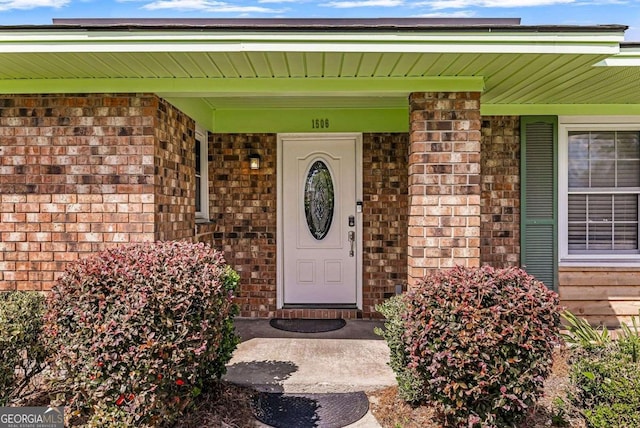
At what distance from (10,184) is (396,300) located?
3743 millimetres

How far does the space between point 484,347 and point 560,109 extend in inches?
143

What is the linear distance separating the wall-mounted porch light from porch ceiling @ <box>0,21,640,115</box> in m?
1.53

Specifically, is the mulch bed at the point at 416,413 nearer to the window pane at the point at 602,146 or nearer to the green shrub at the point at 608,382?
the green shrub at the point at 608,382

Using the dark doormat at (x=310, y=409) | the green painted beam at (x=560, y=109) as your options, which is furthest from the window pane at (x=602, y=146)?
the dark doormat at (x=310, y=409)

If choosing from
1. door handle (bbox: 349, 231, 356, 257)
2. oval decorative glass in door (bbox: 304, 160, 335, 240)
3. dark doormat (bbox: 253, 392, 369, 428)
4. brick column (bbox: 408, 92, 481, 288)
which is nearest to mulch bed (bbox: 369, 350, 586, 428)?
dark doormat (bbox: 253, 392, 369, 428)

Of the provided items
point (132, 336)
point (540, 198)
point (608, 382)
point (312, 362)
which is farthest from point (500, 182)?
point (132, 336)

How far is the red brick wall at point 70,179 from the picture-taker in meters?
3.85

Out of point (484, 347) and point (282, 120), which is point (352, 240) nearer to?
point (282, 120)

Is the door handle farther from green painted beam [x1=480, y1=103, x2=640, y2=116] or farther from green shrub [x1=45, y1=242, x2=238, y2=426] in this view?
green shrub [x1=45, y1=242, x2=238, y2=426]

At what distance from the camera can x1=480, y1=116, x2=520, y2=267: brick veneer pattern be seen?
4926mm

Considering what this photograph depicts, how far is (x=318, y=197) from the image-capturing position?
18.5 ft

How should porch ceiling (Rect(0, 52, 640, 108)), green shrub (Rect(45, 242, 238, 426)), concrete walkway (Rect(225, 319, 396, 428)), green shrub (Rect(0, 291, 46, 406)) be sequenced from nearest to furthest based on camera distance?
green shrub (Rect(45, 242, 238, 426)) → green shrub (Rect(0, 291, 46, 406)) → porch ceiling (Rect(0, 52, 640, 108)) → concrete walkway (Rect(225, 319, 396, 428))

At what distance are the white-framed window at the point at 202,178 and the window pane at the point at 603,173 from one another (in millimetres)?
4872

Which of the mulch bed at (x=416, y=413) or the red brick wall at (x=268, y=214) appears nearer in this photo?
the mulch bed at (x=416, y=413)
